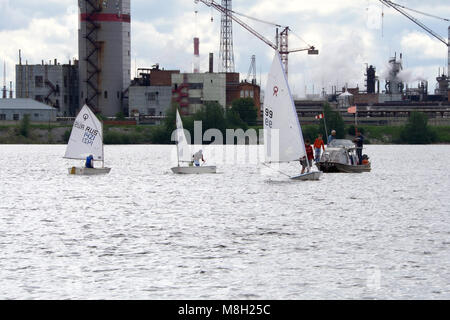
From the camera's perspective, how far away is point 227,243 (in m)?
32.7

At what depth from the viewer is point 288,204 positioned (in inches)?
1908

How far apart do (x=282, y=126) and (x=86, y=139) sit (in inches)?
935

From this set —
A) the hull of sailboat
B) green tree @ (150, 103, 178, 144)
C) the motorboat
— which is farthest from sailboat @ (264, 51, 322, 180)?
green tree @ (150, 103, 178, 144)

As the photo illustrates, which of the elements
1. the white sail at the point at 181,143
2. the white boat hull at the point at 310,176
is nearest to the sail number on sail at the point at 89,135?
the white sail at the point at 181,143

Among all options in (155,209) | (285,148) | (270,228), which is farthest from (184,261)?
(285,148)

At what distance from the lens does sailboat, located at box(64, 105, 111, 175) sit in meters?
76.2

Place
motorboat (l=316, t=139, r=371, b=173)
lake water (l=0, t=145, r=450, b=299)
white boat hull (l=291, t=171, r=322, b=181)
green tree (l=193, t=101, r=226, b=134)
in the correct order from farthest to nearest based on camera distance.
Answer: green tree (l=193, t=101, r=226, b=134) < motorboat (l=316, t=139, r=371, b=173) < white boat hull (l=291, t=171, r=322, b=181) < lake water (l=0, t=145, r=450, b=299)

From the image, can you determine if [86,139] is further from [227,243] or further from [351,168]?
[227,243]

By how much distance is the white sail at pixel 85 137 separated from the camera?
250 ft

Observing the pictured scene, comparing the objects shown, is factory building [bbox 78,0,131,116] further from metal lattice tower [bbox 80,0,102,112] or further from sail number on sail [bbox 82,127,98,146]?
sail number on sail [bbox 82,127,98,146]

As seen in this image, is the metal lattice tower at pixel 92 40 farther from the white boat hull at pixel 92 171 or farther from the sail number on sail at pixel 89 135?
the sail number on sail at pixel 89 135

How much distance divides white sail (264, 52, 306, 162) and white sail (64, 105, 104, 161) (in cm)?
2211

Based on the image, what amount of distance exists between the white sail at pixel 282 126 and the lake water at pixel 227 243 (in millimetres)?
2669

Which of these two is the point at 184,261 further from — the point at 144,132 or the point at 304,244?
the point at 144,132
